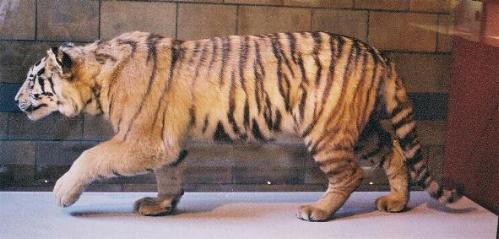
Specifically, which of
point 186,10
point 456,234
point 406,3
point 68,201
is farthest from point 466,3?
point 68,201

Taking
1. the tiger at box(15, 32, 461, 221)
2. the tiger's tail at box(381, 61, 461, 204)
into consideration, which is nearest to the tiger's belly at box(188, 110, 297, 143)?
the tiger at box(15, 32, 461, 221)

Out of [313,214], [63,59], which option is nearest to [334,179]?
[313,214]

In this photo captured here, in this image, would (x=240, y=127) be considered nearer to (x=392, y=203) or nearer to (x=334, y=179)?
(x=334, y=179)

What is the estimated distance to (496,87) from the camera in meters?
1.87

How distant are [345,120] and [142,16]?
19.0 inches

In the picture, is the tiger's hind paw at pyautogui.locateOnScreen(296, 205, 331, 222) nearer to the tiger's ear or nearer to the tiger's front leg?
the tiger's front leg

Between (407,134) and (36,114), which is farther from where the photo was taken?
(407,134)

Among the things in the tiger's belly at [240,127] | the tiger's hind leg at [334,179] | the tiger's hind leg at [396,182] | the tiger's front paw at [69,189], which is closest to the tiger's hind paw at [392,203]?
the tiger's hind leg at [396,182]

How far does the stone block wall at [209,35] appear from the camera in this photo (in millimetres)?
1748

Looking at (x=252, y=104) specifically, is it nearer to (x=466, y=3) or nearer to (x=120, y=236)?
(x=120, y=236)

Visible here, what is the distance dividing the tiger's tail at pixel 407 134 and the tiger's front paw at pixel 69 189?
68 centimetres

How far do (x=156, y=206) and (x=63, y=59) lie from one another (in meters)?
0.37

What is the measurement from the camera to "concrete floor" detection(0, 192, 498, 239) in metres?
1.64

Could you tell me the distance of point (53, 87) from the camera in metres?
1.70
